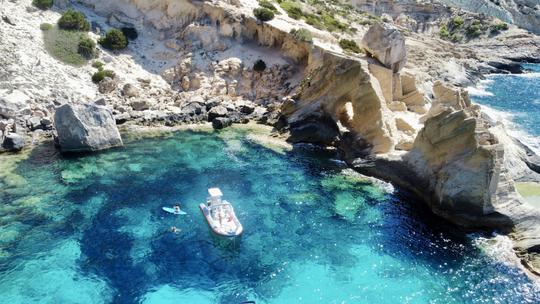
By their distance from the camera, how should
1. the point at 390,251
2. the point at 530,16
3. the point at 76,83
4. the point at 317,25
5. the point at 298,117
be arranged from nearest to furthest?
the point at 390,251
the point at 298,117
the point at 76,83
the point at 317,25
the point at 530,16

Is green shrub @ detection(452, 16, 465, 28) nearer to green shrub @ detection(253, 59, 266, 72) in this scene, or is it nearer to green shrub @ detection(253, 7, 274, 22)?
green shrub @ detection(253, 7, 274, 22)

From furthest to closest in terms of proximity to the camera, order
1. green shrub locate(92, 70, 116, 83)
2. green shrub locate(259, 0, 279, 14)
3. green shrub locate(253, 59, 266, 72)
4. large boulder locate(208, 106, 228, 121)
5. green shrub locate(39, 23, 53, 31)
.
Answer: green shrub locate(259, 0, 279, 14) < green shrub locate(253, 59, 266, 72) < green shrub locate(39, 23, 53, 31) < green shrub locate(92, 70, 116, 83) < large boulder locate(208, 106, 228, 121)

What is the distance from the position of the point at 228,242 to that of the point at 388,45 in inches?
1029

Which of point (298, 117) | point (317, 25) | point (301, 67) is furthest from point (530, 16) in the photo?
point (298, 117)

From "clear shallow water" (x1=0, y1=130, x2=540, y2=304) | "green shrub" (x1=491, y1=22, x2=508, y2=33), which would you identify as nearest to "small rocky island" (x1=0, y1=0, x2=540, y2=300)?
"clear shallow water" (x1=0, y1=130, x2=540, y2=304)

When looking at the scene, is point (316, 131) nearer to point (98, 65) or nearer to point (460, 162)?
point (460, 162)

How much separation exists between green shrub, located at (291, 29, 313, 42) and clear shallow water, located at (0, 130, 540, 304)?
1803 cm

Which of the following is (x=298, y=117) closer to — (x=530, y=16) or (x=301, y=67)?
(x=301, y=67)

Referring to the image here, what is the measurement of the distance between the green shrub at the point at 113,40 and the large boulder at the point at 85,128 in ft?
47.6

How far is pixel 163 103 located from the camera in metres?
47.6

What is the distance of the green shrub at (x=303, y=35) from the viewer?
5000 cm

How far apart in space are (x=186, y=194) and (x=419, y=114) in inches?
920

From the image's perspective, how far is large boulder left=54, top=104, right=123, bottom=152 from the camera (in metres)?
37.5

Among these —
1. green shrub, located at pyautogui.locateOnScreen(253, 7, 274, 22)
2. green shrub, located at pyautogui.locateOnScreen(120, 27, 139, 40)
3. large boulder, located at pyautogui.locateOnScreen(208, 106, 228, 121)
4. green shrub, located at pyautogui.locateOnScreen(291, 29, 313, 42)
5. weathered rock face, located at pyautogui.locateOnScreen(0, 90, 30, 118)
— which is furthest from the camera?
green shrub, located at pyautogui.locateOnScreen(120, 27, 139, 40)
